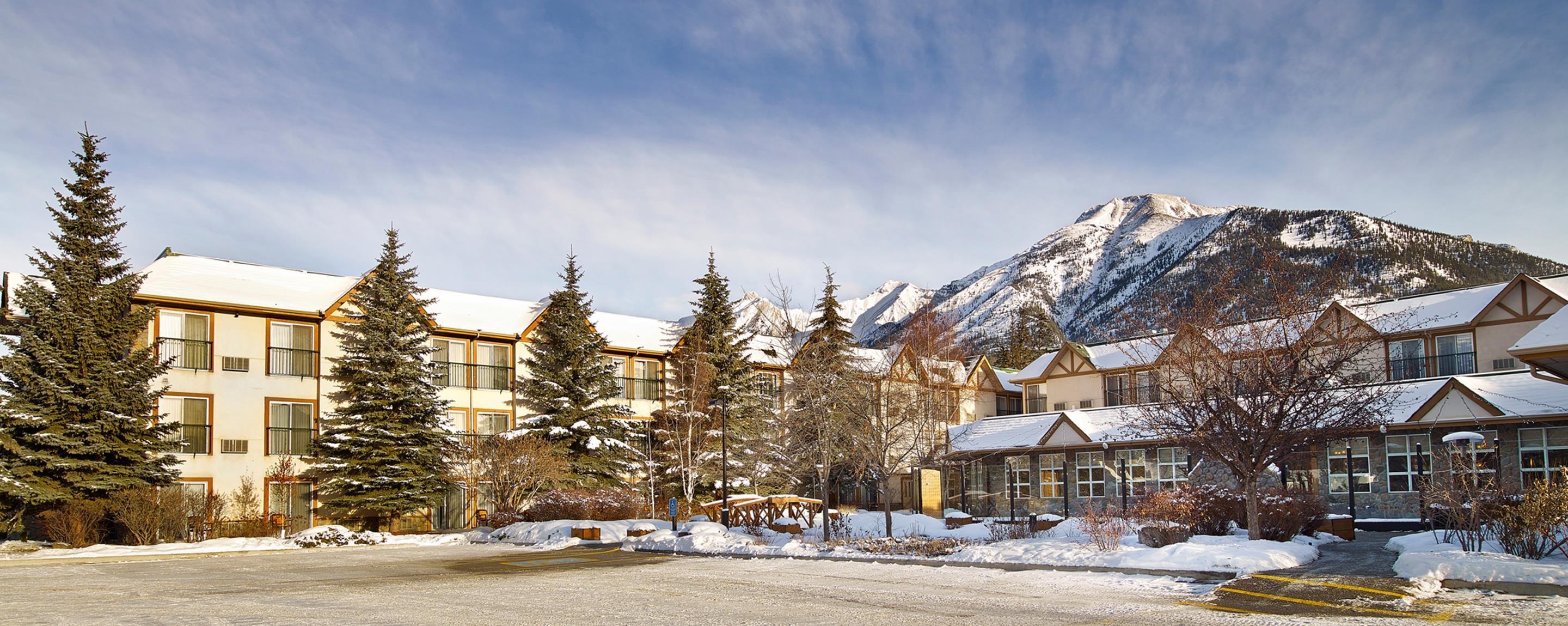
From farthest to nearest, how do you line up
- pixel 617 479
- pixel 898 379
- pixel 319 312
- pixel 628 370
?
pixel 628 370, pixel 617 479, pixel 319 312, pixel 898 379

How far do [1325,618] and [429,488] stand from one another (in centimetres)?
2935

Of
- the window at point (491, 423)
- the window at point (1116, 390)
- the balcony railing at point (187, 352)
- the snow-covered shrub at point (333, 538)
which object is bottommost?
the snow-covered shrub at point (333, 538)

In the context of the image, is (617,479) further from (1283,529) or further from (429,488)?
(1283,529)

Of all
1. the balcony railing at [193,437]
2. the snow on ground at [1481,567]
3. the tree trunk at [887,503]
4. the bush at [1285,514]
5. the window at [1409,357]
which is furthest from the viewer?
the window at [1409,357]

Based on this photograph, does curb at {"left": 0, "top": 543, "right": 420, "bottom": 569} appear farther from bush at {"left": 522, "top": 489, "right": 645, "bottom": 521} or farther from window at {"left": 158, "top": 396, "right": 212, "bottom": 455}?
window at {"left": 158, "top": 396, "right": 212, "bottom": 455}

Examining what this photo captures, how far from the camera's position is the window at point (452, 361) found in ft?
126

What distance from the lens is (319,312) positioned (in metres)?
35.1

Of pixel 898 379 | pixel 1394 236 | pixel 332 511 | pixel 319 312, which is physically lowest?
pixel 332 511

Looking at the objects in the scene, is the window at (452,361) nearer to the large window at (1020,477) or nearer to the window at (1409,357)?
the large window at (1020,477)

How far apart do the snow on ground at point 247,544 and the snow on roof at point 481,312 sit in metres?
9.06

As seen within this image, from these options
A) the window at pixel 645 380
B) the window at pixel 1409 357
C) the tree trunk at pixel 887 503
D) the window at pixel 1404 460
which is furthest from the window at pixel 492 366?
the window at pixel 1409 357

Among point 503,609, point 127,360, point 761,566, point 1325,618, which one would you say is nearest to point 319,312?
point 127,360

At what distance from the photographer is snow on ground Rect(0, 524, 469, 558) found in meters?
25.9

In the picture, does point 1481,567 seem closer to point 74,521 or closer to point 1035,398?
point 74,521
